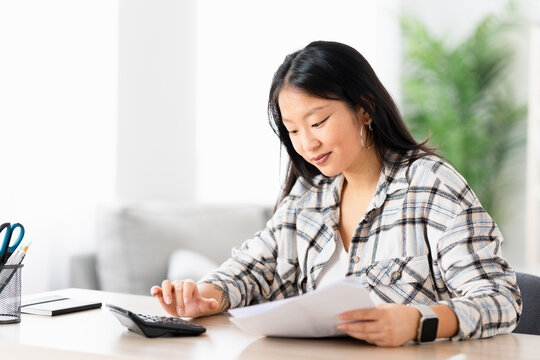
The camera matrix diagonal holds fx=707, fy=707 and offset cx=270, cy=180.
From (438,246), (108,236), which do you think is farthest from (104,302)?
(108,236)

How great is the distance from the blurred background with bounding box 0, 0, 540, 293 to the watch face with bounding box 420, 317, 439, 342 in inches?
33.2

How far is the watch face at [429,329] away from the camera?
1.08 metres

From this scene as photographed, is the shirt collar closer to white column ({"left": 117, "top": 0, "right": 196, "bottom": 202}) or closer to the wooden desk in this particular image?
the wooden desk

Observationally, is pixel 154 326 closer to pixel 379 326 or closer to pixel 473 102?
pixel 379 326

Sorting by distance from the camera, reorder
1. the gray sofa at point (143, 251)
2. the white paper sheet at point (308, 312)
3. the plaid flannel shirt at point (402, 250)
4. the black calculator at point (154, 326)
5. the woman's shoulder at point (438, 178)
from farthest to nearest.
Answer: the gray sofa at point (143, 251) < the woman's shoulder at point (438, 178) < the plaid flannel shirt at point (402, 250) < the black calculator at point (154, 326) < the white paper sheet at point (308, 312)

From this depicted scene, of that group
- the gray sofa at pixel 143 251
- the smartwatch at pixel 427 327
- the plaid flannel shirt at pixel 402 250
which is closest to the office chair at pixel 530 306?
the plaid flannel shirt at pixel 402 250

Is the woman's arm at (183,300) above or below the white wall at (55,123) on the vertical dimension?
below

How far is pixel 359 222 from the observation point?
58.1 inches

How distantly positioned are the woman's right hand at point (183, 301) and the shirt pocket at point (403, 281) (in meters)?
0.34

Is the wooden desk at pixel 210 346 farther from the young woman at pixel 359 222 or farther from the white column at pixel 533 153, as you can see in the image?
the white column at pixel 533 153

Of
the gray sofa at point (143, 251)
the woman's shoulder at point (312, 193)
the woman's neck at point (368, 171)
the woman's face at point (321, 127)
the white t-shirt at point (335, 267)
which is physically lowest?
the gray sofa at point (143, 251)

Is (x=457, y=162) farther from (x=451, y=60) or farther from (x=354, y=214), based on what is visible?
(x=354, y=214)

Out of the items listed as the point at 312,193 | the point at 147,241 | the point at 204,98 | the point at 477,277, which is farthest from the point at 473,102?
the point at 477,277

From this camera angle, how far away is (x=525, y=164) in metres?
4.66
